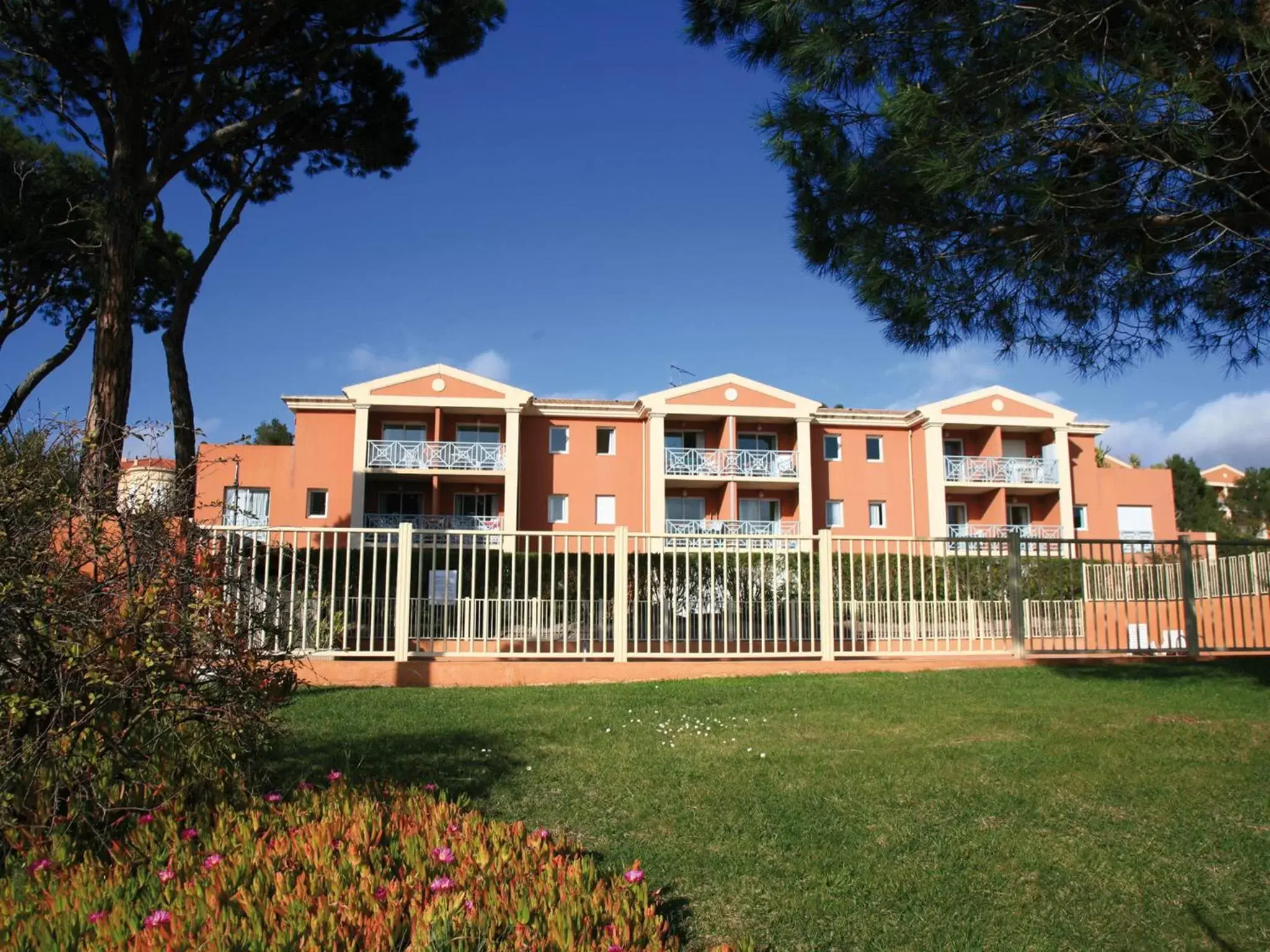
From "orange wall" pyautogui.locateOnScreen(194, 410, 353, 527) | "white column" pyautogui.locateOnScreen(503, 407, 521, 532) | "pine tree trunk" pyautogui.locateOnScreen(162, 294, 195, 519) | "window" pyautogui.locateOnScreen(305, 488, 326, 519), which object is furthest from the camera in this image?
"window" pyautogui.locateOnScreen(305, 488, 326, 519)

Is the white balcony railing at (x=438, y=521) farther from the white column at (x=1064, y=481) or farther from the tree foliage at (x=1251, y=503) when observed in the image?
Answer: the tree foliage at (x=1251, y=503)

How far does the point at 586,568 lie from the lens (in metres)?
11.8

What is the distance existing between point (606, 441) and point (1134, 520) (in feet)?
72.8

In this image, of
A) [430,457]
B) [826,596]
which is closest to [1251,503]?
[430,457]

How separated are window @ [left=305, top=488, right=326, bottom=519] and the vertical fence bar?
92.0 ft

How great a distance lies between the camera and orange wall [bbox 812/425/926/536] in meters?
35.8

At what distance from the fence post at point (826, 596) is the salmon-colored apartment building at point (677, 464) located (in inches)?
850

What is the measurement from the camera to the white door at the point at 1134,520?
38344 mm

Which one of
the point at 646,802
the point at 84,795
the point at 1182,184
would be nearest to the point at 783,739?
the point at 646,802

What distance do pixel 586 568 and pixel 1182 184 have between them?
7612 mm

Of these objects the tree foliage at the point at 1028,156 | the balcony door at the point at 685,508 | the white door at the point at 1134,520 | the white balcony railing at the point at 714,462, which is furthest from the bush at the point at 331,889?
the white door at the point at 1134,520

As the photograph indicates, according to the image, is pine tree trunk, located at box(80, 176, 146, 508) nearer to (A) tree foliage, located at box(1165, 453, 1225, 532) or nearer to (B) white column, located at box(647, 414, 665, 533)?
(B) white column, located at box(647, 414, 665, 533)

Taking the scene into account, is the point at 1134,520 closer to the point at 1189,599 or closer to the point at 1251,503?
the point at 1251,503

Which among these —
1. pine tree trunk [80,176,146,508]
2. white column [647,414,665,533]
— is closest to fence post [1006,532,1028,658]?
pine tree trunk [80,176,146,508]
